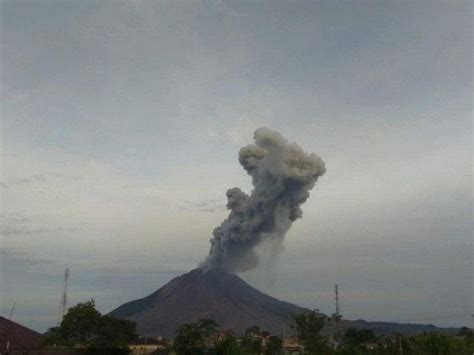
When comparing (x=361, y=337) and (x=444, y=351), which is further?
(x=361, y=337)

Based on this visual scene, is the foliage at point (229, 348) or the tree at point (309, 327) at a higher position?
the tree at point (309, 327)

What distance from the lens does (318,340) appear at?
2685 inches

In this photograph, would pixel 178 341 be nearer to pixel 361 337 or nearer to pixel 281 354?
pixel 281 354

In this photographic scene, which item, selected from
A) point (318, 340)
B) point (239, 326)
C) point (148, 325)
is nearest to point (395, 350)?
point (318, 340)

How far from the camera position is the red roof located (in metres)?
54.7

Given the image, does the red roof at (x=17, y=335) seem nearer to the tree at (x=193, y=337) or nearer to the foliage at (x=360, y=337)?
the tree at (x=193, y=337)

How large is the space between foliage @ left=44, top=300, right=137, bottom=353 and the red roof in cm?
642

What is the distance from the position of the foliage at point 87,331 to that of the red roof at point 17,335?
6.42 metres

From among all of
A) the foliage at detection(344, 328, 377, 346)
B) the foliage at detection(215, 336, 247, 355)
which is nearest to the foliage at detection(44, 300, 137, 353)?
the foliage at detection(215, 336, 247, 355)

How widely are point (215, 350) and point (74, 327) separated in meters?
25.3

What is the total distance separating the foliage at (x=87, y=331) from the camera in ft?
162

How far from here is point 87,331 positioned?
49969mm

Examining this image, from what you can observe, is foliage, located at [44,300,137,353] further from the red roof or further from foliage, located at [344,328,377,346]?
foliage, located at [344,328,377,346]

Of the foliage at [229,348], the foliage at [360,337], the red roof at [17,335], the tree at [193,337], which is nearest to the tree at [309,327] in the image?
the foliage at [360,337]
